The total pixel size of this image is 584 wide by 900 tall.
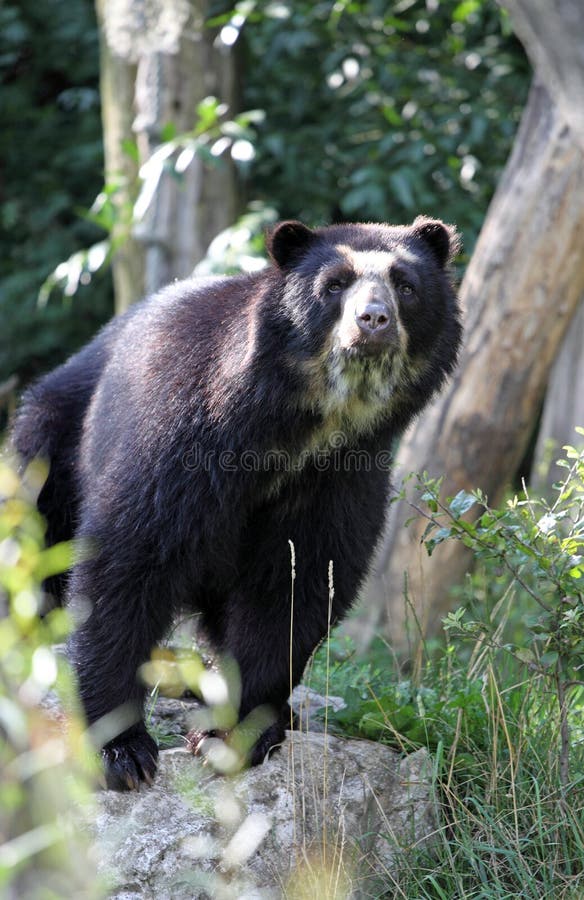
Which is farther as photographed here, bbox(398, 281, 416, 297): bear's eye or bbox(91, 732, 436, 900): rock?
bbox(398, 281, 416, 297): bear's eye

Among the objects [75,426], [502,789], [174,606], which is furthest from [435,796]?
[75,426]

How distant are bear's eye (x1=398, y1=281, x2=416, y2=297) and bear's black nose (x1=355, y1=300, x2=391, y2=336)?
24cm

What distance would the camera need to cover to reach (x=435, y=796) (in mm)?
4238

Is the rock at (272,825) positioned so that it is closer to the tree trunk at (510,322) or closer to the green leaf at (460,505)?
the green leaf at (460,505)

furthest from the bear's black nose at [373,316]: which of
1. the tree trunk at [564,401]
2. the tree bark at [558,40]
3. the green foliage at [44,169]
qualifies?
the green foliage at [44,169]

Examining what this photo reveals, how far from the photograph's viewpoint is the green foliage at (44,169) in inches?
439

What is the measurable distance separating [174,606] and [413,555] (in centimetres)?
385

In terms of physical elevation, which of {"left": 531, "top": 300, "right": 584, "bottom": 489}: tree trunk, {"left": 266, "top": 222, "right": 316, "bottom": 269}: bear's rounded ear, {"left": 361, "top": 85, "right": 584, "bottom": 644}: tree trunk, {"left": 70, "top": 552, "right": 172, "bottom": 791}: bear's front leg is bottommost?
{"left": 531, "top": 300, "right": 584, "bottom": 489}: tree trunk

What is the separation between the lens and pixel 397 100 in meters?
9.49

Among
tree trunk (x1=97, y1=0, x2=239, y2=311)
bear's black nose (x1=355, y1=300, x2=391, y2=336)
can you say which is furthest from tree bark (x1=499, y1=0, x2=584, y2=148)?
tree trunk (x1=97, y1=0, x2=239, y2=311)

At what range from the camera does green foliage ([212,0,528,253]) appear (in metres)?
9.18

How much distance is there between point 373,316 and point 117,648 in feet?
4.63

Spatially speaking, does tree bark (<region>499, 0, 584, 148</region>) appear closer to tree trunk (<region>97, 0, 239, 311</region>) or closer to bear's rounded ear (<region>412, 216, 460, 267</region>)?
bear's rounded ear (<region>412, 216, 460, 267</region>)

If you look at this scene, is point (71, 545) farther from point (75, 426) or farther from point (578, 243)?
point (578, 243)
